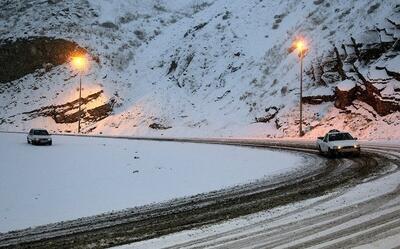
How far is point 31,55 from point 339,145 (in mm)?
58159

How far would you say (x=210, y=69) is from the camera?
173 ft

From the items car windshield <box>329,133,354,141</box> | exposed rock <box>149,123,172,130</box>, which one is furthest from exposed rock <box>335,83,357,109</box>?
exposed rock <box>149,123,172,130</box>

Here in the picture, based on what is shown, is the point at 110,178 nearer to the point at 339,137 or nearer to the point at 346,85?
the point at 339,137

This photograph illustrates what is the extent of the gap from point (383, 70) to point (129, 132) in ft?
93.7

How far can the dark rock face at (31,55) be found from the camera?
65981mm

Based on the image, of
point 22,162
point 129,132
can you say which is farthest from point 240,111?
point 22,162

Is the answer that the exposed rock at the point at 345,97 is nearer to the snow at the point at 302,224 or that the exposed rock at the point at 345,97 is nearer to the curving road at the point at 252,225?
the curving road at the point at 252,225

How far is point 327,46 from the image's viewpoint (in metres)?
39.5

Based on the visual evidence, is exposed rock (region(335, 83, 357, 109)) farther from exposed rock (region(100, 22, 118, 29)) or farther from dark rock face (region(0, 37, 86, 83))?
exposed rock (region(100, 22, 118, 29))

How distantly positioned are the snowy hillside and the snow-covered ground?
1395 centimetres

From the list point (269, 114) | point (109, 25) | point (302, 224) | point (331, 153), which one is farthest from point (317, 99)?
point (109, 25)

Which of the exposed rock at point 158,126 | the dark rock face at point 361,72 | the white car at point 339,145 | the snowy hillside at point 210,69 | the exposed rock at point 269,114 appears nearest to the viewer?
the white car at point 339,145

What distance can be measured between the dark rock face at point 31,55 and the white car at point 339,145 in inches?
1985

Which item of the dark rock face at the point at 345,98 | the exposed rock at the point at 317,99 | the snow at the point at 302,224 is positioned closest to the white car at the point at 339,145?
the snow at the point at 302,224
